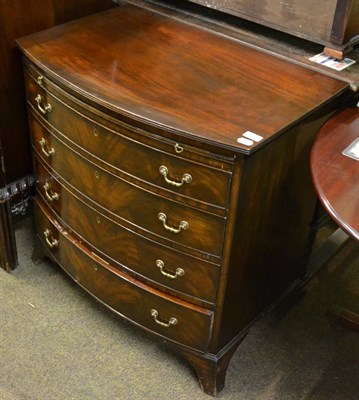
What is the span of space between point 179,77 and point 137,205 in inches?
14.1

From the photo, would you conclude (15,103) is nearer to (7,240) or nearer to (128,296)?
(7,240)

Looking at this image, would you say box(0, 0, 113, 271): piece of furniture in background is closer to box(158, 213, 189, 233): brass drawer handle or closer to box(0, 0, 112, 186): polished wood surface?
box(0, 0, 112, 186): polished wood surface

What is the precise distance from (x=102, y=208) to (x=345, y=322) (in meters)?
0.90

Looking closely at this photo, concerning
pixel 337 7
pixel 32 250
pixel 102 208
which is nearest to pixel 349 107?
pixel 337 7

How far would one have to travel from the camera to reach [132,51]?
177cm

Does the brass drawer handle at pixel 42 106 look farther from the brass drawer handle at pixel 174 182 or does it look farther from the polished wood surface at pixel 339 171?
the polished wood surface at pixel 339 171

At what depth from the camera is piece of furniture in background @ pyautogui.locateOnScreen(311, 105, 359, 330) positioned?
4.14ft

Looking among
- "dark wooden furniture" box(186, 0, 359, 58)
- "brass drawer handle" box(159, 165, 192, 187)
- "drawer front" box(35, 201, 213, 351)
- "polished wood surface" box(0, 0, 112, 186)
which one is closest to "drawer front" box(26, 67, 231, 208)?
"brass drawer handle" box(159, 165, 192, 187)

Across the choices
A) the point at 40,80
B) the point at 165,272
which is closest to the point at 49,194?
the point at 40,80

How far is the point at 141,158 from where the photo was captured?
1.56 meters

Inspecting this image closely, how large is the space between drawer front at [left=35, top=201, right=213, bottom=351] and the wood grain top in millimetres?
535

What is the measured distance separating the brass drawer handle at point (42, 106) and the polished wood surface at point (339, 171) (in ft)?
2.54

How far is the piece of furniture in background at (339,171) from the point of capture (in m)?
1.26

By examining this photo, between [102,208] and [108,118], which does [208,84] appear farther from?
[102,208]
